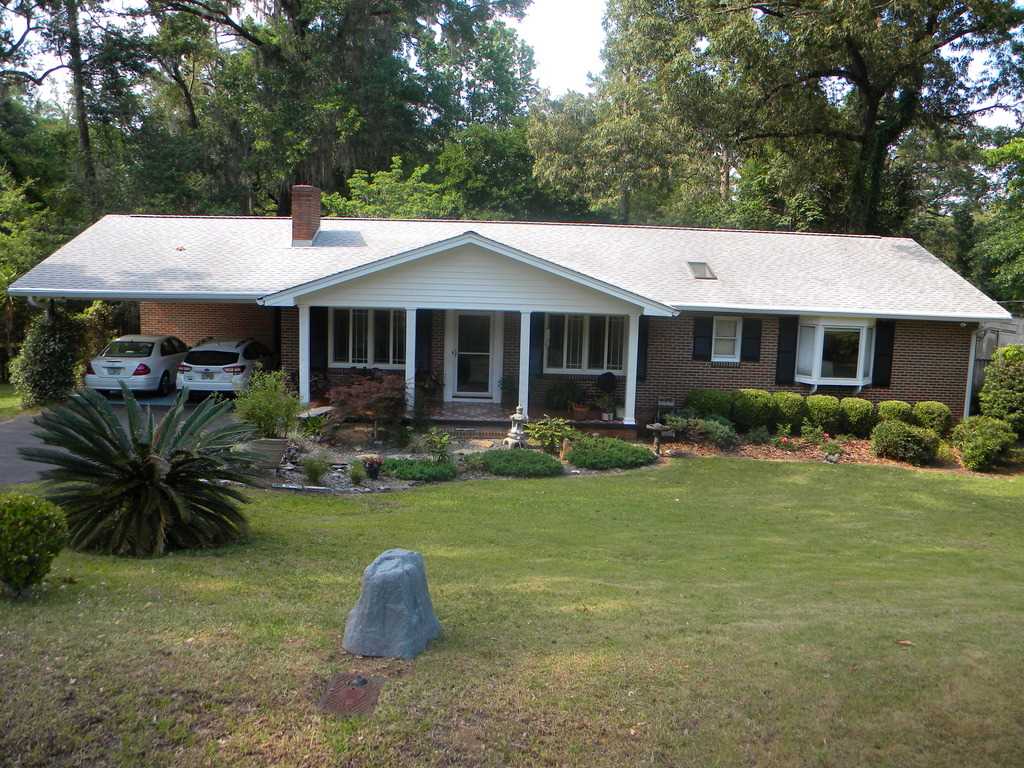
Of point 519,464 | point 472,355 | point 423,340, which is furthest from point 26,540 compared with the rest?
point 472,355

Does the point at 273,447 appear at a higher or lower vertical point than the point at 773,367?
lower

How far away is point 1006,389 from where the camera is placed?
17938 millimetres

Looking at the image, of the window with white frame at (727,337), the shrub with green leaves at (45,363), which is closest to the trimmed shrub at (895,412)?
the window with white frame at (727,337)

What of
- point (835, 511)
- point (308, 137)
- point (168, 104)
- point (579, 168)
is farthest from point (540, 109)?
point (835, 511)

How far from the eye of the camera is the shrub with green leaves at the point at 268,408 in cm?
1392

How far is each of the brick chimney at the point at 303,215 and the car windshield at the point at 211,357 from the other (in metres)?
3.62

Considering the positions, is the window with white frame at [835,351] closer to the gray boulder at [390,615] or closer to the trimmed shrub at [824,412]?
the trimmed shrub at [824,412]

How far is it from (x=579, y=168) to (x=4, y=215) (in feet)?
70.7

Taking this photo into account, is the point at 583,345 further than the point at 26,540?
Yes

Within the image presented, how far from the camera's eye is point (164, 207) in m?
30.8

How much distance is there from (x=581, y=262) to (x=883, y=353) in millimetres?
7274

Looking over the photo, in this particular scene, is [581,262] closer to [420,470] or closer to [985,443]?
[420,470]

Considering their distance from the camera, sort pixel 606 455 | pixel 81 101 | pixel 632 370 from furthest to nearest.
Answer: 1. pixel 81 101
2. pixel 632 370
3. pixel 606 455

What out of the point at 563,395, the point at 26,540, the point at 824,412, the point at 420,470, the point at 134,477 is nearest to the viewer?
the point at 26,540
